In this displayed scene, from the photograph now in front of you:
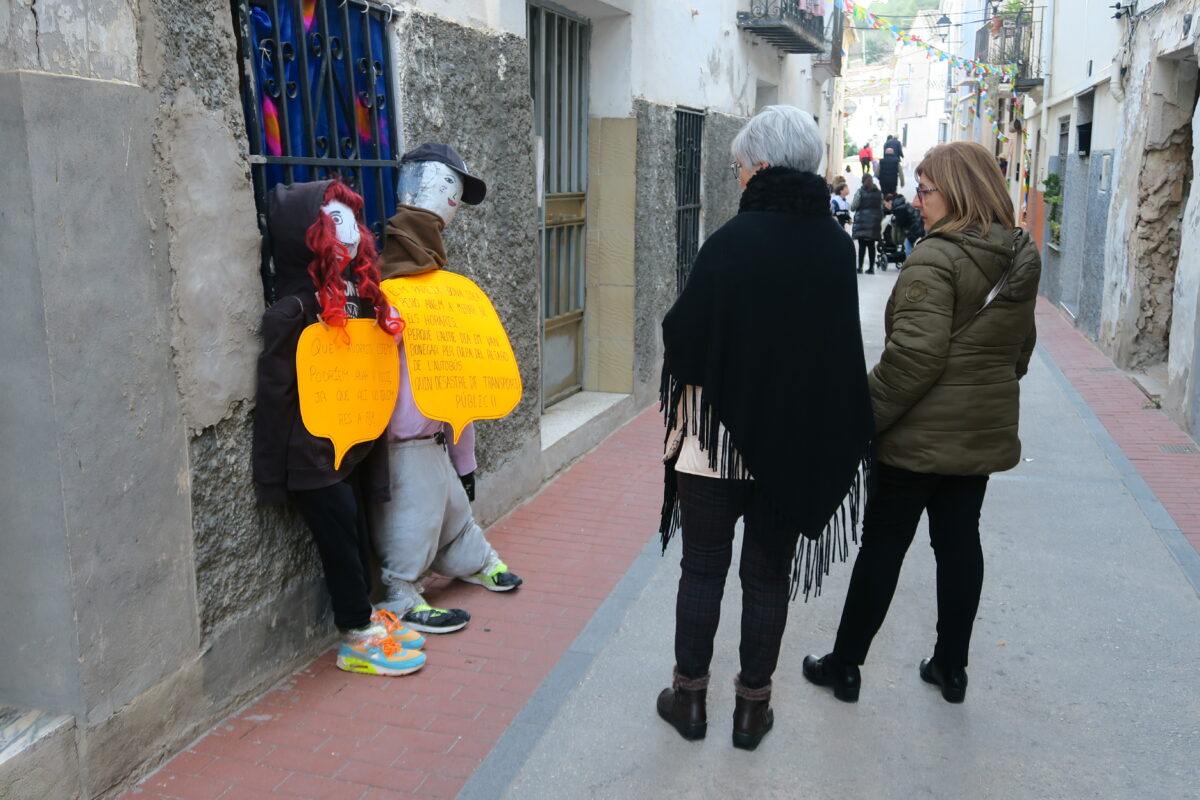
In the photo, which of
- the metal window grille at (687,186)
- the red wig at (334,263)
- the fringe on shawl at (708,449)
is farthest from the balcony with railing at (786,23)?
the fringe on shawl at (708,449)

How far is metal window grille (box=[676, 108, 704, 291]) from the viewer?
855 cm

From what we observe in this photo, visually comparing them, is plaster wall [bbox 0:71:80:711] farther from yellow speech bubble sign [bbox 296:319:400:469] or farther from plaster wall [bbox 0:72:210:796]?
yellow speech bubble sign [bbox 296:319:400:469]

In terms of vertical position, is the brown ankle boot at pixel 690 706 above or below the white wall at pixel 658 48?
below

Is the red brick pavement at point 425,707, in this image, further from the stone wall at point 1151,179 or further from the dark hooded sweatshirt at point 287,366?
the stone wall at point 1151,179

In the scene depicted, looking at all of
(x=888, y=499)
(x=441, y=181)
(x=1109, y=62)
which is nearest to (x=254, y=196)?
(x=441, y=181)

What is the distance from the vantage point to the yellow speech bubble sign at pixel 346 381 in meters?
3.39

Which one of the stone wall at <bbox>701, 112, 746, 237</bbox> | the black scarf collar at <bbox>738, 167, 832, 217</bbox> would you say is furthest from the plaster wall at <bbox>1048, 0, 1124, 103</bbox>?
the black scarf collar at <bbox>738, 167, 832, 217</bbox>

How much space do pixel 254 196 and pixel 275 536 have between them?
42.9 inches

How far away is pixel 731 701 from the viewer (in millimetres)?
3541

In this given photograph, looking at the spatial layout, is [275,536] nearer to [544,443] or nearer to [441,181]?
[441,181]

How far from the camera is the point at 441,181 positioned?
4.04m

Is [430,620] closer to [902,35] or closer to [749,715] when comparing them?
[749,715]

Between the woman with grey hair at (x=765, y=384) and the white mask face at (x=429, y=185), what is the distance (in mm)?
1384

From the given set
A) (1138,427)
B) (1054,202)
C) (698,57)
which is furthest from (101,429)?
(1054,202)
